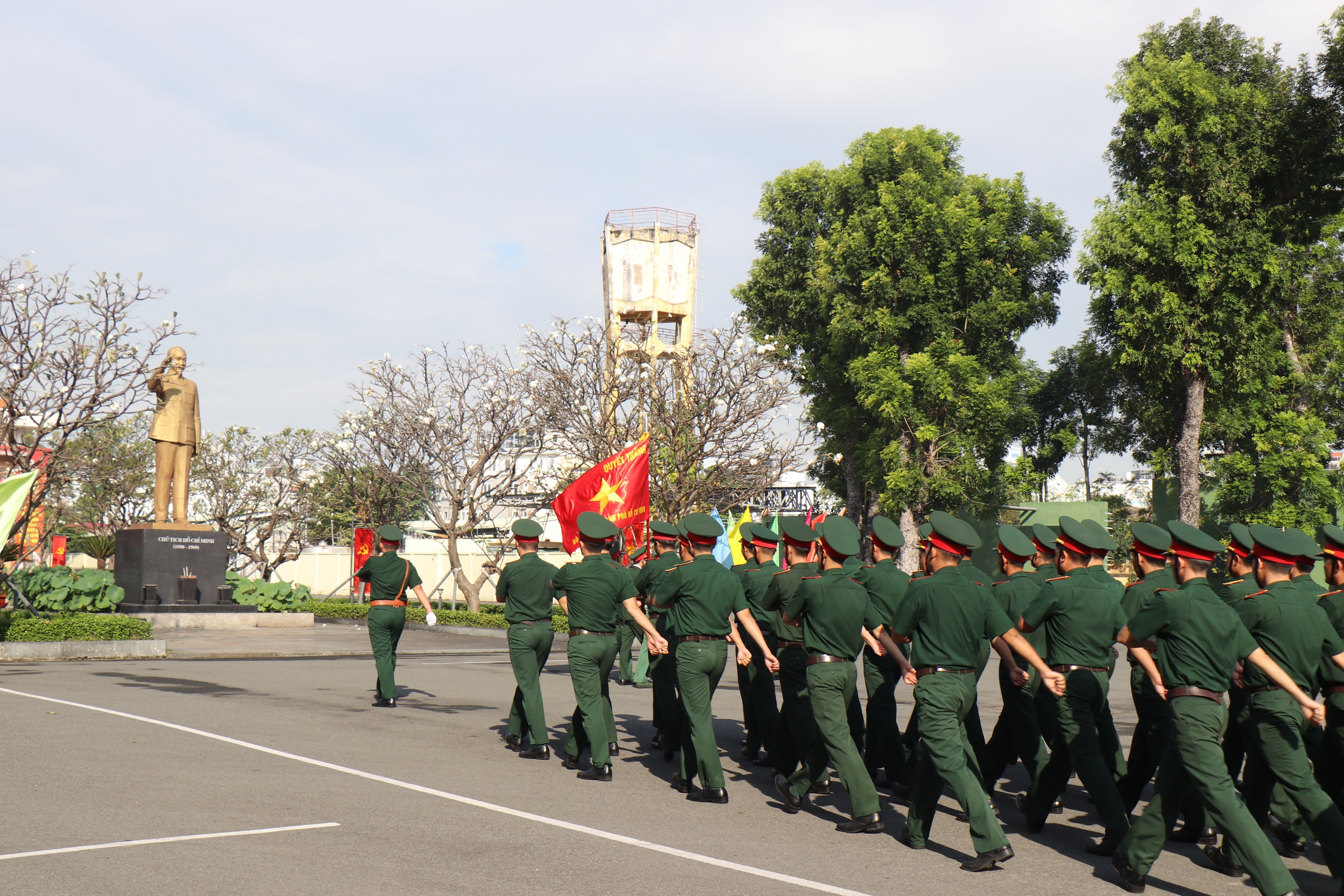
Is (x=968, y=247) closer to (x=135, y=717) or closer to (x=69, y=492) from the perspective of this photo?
(x=135, y=717)

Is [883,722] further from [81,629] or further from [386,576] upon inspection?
[81,629]

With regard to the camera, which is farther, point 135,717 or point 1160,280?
point 1160,280

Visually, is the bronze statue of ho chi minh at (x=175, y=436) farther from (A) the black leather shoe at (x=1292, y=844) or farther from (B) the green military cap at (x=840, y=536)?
(A) the black leather shoe at (x=1292, y=844)

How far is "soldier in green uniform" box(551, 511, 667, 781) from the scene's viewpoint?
870 cm

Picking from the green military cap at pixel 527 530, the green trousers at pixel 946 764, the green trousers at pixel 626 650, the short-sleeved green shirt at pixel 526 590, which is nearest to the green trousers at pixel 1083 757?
the green trousers at pixel 946 764

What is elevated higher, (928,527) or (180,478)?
(180,478)

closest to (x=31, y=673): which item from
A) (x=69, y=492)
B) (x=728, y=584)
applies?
(x=728, y=584)

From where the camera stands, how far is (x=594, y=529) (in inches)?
348

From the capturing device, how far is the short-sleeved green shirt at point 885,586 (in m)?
8.77

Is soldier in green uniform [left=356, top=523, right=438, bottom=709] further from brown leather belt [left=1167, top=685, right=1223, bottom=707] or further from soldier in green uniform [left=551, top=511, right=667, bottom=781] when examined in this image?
brown leather belt [left=1167, top=685, right=1223, bottom=707]

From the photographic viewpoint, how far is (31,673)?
47.9 ft

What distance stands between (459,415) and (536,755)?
23166 mm

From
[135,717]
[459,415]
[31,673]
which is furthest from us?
[459,415]

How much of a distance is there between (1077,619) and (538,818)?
11.7 feet
